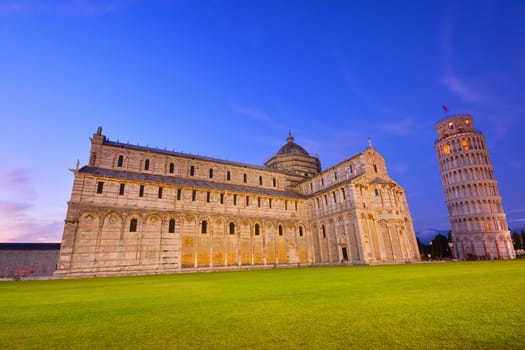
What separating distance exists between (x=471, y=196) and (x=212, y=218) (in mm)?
55645

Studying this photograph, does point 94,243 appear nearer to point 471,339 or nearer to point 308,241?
point 308,241

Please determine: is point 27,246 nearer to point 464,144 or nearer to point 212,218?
point 212,218

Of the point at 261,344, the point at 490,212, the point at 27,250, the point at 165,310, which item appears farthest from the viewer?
the point at 490,212

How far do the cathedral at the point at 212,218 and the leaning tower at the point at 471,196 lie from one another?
2793cm

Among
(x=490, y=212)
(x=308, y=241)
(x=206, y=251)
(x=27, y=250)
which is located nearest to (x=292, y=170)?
(x=308, y=241)

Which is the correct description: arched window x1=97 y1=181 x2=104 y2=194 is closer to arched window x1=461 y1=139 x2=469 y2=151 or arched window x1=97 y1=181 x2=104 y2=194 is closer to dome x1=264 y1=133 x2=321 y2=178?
dome x1=264 y1=133 x2=321 y2=178

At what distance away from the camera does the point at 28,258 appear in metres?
38.0

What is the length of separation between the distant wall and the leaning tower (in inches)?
2954

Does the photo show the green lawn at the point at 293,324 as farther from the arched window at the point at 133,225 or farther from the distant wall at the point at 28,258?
the distant wall at the point at 28,258

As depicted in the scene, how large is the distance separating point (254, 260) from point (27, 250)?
114 ft

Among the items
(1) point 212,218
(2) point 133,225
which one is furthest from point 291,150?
(2) point 133,225

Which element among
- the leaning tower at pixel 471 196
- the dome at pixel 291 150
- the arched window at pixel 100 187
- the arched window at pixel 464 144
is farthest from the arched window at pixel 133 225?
the arched window at pixel 464 144

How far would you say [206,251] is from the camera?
32.3 m

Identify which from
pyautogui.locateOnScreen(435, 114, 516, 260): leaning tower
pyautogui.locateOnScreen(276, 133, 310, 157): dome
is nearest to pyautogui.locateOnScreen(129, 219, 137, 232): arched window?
pyautogui.locateOnScreen(276, 133, 310, 157): dome
